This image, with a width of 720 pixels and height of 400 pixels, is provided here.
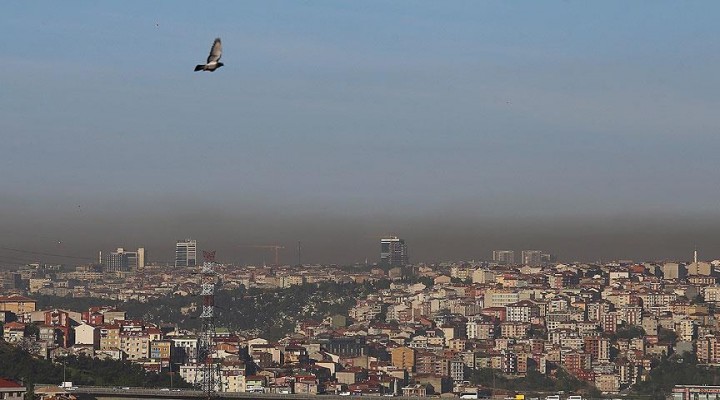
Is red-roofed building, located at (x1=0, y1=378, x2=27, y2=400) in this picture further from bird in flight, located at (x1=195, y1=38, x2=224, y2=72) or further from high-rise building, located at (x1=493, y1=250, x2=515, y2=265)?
high-rise building, located at (x1=493, y1=250, x2=515, y2=265)

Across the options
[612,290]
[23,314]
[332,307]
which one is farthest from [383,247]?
[23,314]

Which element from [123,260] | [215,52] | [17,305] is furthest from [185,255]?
[215,52]

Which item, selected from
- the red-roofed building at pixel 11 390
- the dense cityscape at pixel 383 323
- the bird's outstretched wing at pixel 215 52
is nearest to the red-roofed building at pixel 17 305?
the dense cityscape at pixel 383 323

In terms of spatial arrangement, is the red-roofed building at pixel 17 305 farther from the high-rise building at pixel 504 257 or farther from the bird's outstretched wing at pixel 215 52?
the bird's outstretched wing at pixel 215 52

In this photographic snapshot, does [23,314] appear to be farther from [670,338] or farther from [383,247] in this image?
[383,247]

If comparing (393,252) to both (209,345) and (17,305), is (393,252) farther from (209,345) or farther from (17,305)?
(209,345)

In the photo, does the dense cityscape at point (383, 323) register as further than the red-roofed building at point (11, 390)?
Yes
